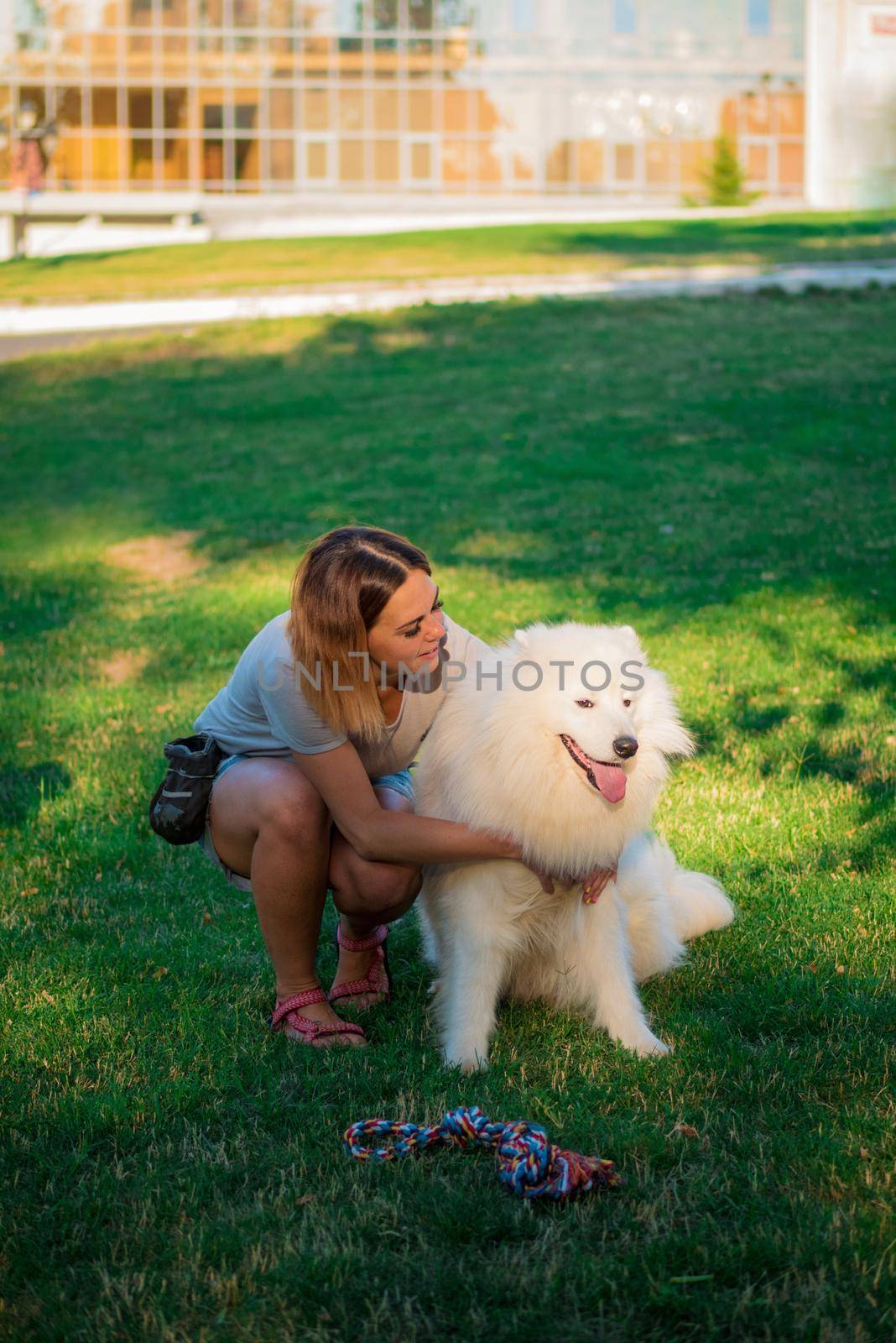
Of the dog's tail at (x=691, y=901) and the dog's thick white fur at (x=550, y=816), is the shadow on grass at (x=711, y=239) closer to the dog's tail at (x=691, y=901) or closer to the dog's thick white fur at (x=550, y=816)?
the dog's tail at (x=691, y=901)

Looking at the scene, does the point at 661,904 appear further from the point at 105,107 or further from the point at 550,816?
the point at 105,107

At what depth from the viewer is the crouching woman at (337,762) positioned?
3.54 meters

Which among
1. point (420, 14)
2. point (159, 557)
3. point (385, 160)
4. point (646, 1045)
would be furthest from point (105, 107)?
point (646, 1045)

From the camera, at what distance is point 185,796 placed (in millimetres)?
3889

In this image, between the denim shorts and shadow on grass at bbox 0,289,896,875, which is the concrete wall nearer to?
the denim shorts

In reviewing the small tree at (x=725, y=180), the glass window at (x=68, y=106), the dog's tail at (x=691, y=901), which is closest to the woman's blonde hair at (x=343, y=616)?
the dog's tail at (x=691, y=901)

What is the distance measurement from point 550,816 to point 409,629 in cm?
63

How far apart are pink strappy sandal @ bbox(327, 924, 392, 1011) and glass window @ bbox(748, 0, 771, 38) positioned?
137 ft

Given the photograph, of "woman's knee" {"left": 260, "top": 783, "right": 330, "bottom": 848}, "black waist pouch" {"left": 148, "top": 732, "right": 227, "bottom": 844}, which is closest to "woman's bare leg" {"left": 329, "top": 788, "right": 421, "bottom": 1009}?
"woman's knee" {"left": 260, "top": 783, "right": 330, "bottom": 848}

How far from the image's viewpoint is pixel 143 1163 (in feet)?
10.2

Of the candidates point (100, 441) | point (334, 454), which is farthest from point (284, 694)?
point (100, 441)

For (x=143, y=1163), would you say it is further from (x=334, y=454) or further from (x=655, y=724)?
(x=334, y=454)

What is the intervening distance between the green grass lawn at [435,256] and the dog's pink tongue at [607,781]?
19.0 meters

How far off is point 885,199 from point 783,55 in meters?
42.4
